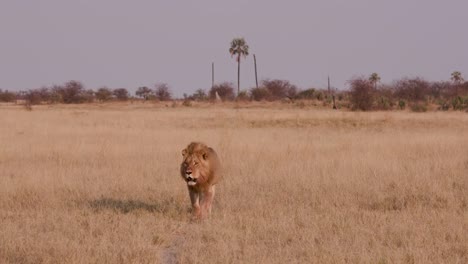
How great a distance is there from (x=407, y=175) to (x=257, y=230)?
498 centimetres

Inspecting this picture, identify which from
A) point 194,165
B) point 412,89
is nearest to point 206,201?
point 194,165

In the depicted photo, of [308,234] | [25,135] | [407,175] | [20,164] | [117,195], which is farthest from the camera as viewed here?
[25,135]

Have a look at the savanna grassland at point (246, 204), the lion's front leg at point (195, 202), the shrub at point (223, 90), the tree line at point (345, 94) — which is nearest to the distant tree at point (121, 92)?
the tree line at point (345, 94)

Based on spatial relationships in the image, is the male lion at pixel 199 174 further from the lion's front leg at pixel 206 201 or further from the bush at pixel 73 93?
the bush at pixel 73 93

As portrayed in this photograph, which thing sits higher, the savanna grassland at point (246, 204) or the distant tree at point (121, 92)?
the distant tree at point (121, 92)

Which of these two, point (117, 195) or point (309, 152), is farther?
point (309, 152)

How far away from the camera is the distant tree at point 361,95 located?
143 feet

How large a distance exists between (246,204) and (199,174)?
1.53m

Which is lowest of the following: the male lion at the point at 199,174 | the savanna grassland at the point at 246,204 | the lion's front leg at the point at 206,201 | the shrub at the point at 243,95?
the savanna grassland at the point at 246,204

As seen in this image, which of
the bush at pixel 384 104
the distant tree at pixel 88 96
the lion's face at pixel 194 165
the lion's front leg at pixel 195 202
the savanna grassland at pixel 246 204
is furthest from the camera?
the distant tree at pixel 88 96

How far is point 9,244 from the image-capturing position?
6359mm

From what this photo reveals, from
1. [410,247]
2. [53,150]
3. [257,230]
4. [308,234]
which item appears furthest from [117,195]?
[53,150]

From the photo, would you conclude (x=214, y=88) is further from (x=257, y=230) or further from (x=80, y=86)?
(x=257, y=230)

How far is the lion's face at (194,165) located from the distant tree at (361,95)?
120ft
